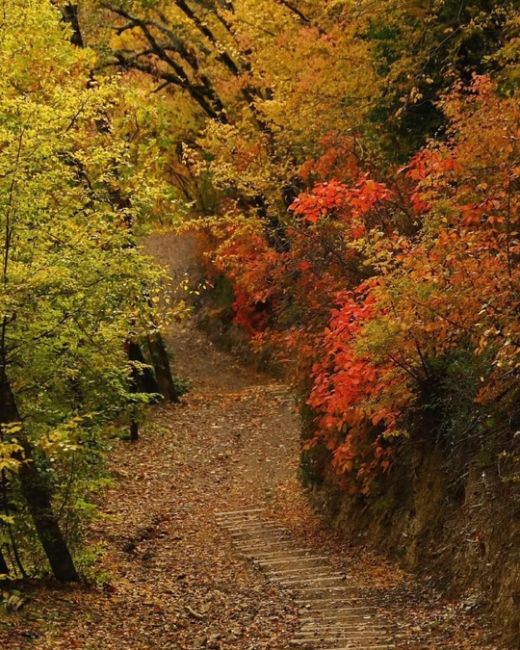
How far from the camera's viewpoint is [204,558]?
48.5 ft

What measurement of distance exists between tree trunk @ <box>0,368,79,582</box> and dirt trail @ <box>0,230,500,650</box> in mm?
345

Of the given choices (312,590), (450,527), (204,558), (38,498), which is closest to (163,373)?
(204,558)

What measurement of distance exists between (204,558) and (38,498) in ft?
17.4

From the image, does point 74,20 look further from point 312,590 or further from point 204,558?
point 312,590

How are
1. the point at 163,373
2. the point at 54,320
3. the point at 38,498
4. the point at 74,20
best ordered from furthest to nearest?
the point at 163,373 → the point at 74,20 → the point at 38,498 → the point at 54,320

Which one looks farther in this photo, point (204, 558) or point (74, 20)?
point (74, 20)

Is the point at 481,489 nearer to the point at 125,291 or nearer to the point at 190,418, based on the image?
the point at 125,291

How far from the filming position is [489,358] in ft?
33.7

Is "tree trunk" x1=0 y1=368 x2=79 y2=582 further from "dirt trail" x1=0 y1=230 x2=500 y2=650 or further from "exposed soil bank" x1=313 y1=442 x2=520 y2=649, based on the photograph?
"exposed soil bank" x1=313 y1=442 x2=520 y2=649

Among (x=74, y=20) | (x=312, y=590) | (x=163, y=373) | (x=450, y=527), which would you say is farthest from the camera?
(x=163, y=373)

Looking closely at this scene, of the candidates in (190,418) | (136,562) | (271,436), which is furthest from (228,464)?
(136,562)

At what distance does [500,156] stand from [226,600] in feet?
22.0

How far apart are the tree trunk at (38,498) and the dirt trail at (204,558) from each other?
0.35 meters

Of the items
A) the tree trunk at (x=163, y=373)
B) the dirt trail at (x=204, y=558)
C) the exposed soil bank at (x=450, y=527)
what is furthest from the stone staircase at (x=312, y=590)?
the tree trunk at (x=163, y=373)
